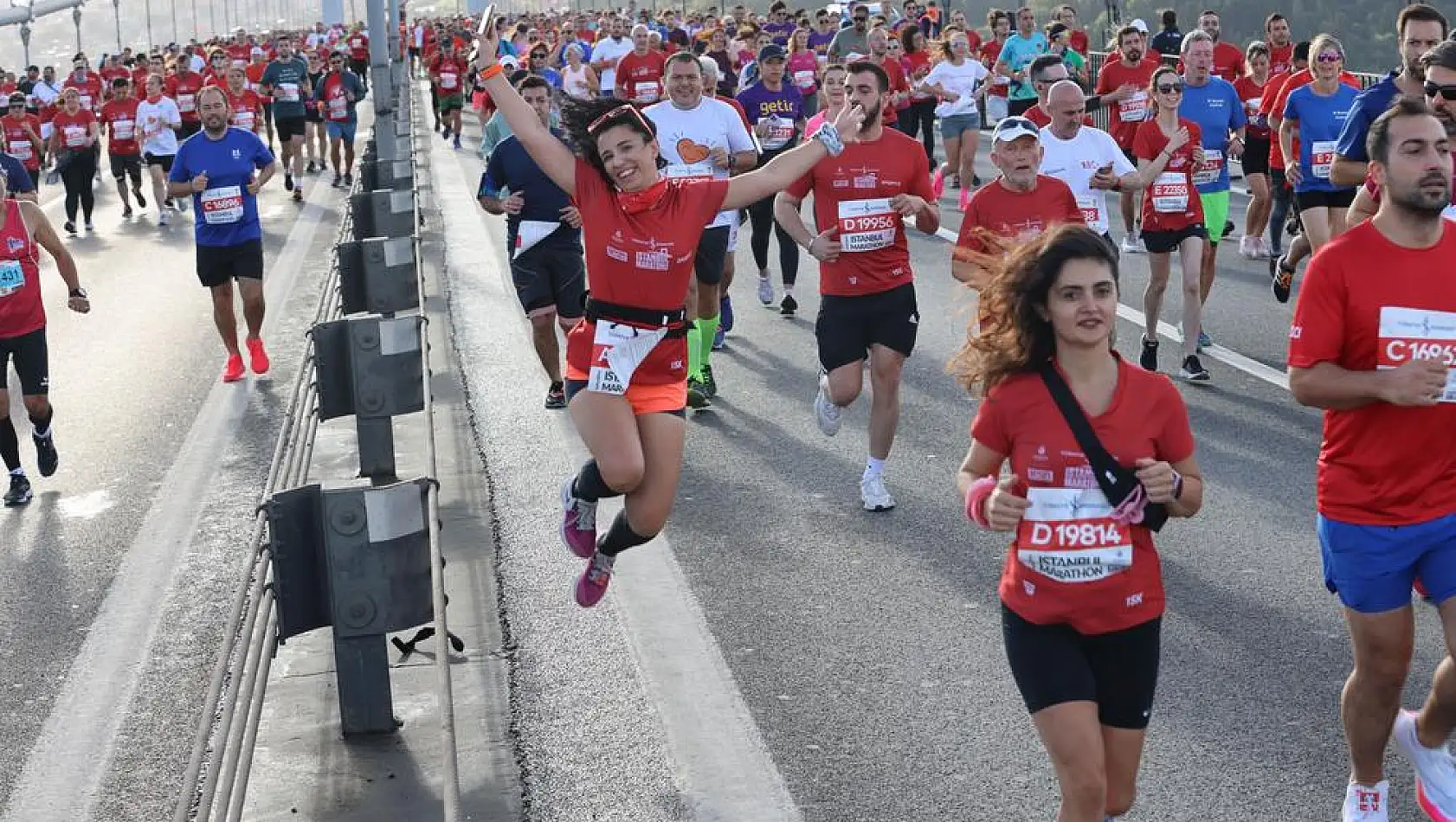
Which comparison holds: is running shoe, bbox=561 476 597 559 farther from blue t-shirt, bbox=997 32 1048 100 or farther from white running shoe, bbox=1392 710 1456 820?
blue t-shirt, bbox=997 32 1048 100

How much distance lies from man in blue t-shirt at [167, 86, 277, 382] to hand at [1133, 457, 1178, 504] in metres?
9.90

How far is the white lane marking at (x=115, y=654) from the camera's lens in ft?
20.3

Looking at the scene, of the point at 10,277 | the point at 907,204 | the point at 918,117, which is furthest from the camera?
the point at 918,117

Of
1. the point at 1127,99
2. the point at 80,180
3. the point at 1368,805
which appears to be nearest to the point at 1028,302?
the point at 1368,805

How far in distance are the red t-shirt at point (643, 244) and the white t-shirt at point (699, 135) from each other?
4.58m

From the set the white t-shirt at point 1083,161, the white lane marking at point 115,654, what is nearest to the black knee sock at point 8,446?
the white lane marking at point 115,654

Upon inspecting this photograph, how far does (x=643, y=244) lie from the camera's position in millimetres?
6902

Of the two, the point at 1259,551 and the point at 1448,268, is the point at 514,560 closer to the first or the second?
the point at 1259,551

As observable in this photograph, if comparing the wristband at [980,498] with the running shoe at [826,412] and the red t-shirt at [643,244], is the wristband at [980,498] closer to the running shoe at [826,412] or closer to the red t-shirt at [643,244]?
the red t-shirt at [643,244]

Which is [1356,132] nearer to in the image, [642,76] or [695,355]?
[695,355]

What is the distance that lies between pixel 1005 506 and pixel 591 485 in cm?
306

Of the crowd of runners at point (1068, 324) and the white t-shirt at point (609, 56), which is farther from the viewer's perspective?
the white t-shirt at point (609, 56)

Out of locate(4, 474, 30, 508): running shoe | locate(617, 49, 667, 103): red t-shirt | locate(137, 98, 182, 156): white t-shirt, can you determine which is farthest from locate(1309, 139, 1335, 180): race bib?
A: locate(137, 98, 182, 156): white t-shirt

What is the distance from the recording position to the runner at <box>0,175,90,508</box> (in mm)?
10219
